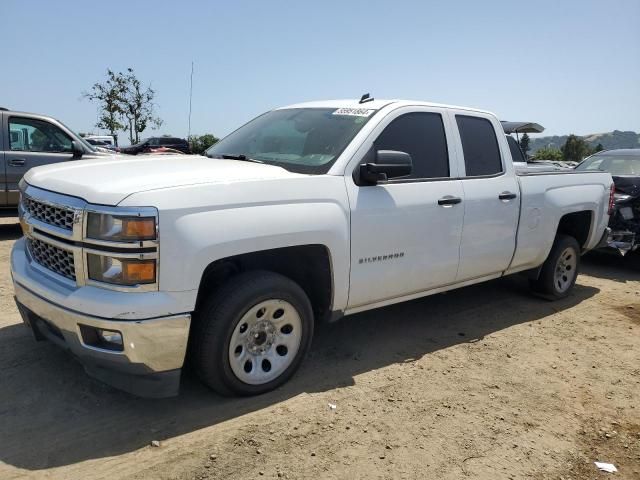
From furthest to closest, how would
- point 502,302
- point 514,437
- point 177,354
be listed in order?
point 502,302 < point 514,437 < point 177,354

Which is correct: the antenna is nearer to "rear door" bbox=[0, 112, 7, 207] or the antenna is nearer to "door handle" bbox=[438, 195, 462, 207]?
"door handle" bbox=[438, 195, 462, 207]

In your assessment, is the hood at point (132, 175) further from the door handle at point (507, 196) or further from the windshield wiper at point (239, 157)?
the door handle at point (507, 196)

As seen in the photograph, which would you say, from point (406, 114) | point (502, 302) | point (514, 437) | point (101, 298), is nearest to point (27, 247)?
point (101, 298)

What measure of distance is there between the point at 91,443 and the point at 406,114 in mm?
3122

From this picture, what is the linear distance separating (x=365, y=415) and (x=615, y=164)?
289 inches

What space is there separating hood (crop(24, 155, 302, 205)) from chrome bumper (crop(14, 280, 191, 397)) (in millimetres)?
647

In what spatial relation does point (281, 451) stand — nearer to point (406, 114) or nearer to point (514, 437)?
point (514, 437)

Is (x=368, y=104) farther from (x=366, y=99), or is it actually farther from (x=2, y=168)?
(x=2, y=168)

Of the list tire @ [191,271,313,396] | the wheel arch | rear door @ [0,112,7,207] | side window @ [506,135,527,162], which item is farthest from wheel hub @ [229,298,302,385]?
rear door @ [0,112,7,207]

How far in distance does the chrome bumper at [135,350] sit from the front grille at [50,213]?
455 mm

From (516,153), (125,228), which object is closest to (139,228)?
(125,228)

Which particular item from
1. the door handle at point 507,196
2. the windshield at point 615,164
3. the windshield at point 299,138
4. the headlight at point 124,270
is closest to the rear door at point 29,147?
the windshield at point 299,138

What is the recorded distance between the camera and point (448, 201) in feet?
13.8

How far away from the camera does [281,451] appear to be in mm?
2900
